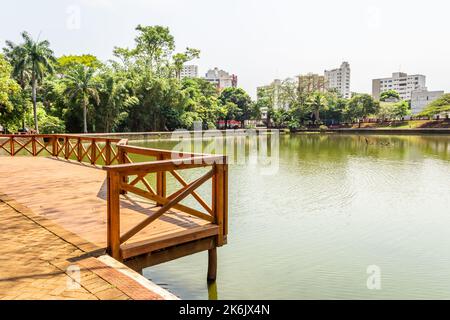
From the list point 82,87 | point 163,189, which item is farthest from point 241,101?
point 163,189

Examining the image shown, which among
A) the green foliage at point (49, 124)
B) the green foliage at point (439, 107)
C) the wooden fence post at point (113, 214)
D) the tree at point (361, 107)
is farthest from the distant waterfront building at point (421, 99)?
the wooden fence post at point (113, 214)

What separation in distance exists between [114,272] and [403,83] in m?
177

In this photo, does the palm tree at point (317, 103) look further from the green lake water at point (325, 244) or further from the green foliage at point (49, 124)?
the green lake water at point (325, 244)

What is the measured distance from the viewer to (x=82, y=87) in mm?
38688

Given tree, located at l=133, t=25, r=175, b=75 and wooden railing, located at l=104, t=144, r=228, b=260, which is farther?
tree, located at l=133, t=25, r=175, b=75

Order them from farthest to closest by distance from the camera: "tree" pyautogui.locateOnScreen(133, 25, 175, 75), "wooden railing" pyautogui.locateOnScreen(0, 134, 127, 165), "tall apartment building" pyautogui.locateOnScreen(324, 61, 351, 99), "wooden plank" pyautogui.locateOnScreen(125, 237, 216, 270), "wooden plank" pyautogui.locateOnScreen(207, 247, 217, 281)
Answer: "tall apartment building" pyautogui.locateOnScreen(324, 61, 351, 99) → "tree" pyautogui.locateOnScreen(133, 25, 175, 75) → "wooden railing" pyautogui.locateOnScreen(0, 134, 127, 165) → "wooden plank" pyautogui.locateOnScreen(207, 247, 217, 281) → "wooden plank" pyautogui.locateOnScreen(125, 237, 216, 270)

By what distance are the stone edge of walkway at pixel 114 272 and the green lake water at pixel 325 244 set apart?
6.34 feet

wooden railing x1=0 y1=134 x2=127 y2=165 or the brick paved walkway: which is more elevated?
wooden railing x1=0 y1=134 x2=127 y2=165

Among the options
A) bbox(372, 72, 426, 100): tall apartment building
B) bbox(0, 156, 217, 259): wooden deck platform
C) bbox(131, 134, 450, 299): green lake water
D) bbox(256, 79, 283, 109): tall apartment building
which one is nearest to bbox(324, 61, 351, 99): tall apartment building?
bbox(372, 72, 426, 100): tall apartment building

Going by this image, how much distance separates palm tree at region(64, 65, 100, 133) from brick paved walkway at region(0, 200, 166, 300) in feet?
118

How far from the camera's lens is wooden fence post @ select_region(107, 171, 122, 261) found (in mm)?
4598

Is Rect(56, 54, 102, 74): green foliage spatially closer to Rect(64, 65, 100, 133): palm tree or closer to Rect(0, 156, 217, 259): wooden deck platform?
Rect(64, 65, 100, 133): palm tree

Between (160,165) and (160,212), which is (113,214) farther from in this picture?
(160,165)

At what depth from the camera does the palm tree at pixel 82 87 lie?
38594mm
